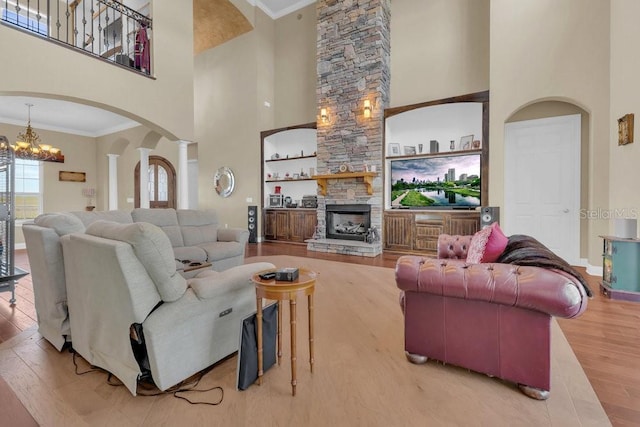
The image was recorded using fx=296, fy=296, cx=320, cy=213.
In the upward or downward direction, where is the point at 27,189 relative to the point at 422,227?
upward

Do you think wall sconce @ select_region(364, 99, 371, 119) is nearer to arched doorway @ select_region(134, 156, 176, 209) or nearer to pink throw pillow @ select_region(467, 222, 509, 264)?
pink throw pillow @ select_region(467, 222, 509, 264)

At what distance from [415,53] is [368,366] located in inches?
254

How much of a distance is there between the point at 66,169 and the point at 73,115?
2029 millimetres

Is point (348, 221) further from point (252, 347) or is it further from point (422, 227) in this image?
point (252, 347)

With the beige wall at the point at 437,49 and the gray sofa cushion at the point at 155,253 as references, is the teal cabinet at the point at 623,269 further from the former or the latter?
the gray sofa cushion at the point at 155,253

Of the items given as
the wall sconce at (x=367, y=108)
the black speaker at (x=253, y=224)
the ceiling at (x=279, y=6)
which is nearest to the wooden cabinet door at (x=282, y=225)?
the black speaker at (x=253, y=224)

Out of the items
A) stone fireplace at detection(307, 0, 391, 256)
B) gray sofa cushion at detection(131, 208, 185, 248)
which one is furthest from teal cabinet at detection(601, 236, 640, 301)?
gray sofa cushion at detection(131, 208, 185, 248)

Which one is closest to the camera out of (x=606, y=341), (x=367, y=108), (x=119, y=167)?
(x=606, y=341)

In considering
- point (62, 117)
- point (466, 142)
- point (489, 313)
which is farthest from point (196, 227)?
point (62, 117)

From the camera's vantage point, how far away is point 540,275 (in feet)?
5.31

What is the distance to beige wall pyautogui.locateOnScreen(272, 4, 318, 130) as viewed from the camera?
306 inches

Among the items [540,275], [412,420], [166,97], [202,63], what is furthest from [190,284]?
[202,63]

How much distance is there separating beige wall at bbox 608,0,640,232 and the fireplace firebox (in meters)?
3.75

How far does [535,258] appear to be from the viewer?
5.90 feet
